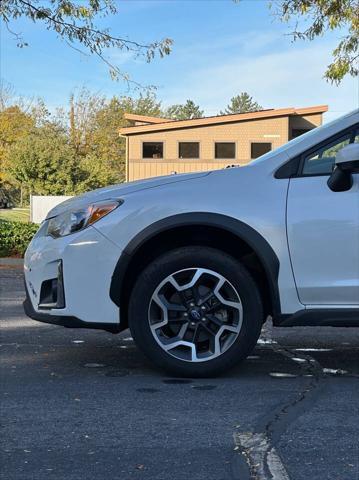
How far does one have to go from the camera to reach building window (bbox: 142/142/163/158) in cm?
2580

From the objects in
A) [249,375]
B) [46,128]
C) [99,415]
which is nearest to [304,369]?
[249,375]

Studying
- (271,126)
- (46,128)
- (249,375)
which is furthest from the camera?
(46,128)

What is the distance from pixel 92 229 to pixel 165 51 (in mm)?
8189

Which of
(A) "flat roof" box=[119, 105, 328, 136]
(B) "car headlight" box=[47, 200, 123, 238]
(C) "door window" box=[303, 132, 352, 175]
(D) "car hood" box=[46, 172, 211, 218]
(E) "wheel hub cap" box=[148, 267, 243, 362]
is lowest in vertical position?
(E) "wheel hub cap" box=[148, 267, 243, 362]

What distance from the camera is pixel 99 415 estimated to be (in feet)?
11.5

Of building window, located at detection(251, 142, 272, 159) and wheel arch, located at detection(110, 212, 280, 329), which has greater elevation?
building window, located at detection(251, 142, 272, 159)

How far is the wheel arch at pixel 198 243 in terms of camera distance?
3.99m

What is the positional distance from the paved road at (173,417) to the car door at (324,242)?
26.4 inches

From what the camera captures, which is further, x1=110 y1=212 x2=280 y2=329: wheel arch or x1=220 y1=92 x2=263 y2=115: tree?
x1=220 y1=92 x2=263 y2=115: tree

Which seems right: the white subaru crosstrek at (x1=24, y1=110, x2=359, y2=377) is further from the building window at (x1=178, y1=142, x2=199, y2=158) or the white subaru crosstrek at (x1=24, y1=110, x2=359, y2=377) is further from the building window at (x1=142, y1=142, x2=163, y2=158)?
the building window at (x1=142, y1=142, x2=163, y2=158)

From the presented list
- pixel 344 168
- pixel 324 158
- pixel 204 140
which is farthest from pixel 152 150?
pixel 344 168

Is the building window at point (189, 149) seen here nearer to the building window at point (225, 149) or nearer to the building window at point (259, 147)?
the building window at point (225, 149)

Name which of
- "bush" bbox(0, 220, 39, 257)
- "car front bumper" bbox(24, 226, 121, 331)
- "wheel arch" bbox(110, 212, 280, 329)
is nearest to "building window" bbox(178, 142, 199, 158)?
"bush" bbox(0, 220, 39, 257)

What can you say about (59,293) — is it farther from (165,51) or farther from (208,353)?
(165,51)
